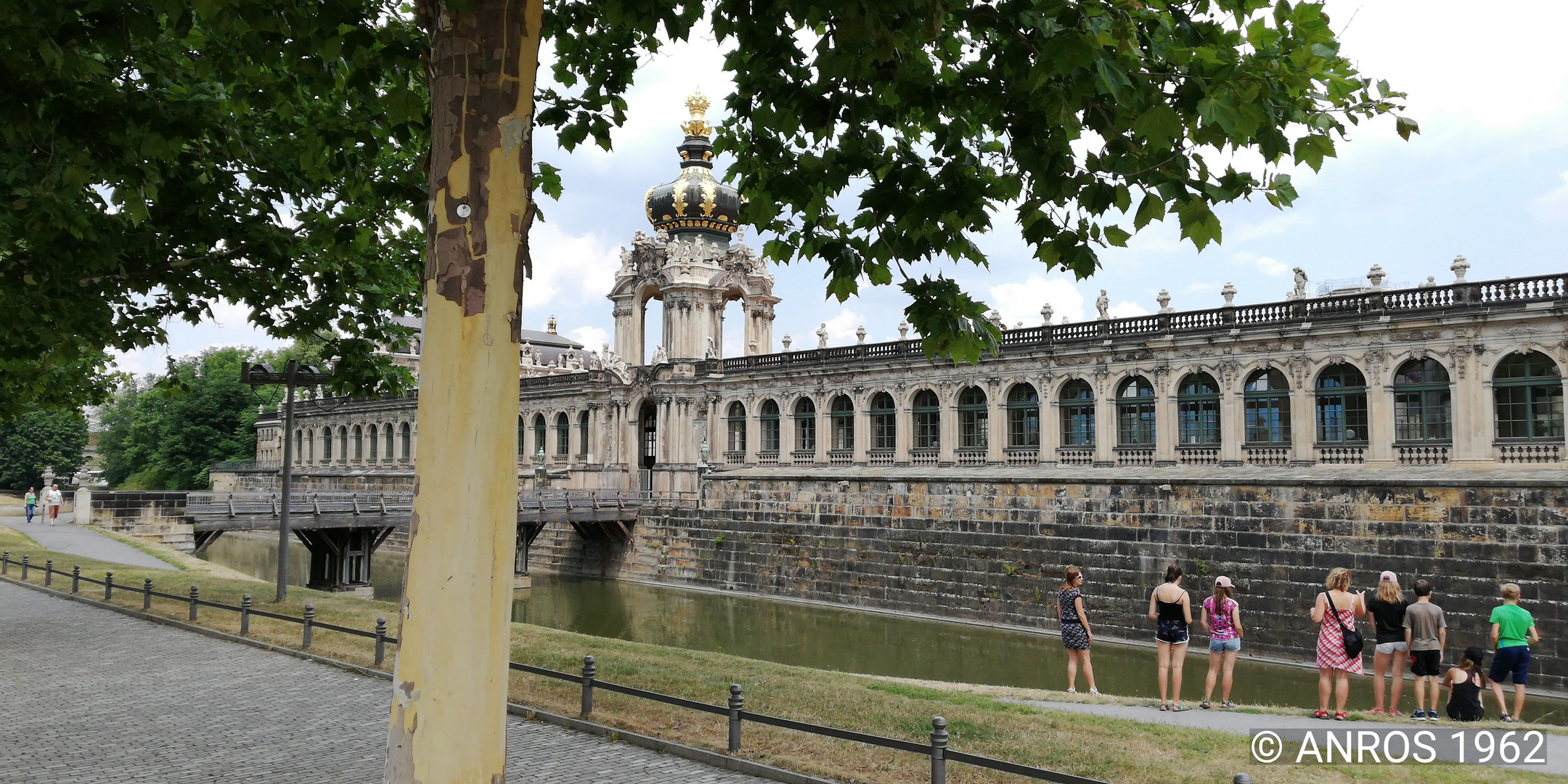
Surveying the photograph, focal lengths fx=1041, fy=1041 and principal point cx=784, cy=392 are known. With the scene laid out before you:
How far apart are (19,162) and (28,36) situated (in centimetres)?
169

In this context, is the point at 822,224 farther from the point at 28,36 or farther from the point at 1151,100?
the point at 28,36

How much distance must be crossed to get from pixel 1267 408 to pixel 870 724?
64.9 ft

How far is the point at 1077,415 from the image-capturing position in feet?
98.7

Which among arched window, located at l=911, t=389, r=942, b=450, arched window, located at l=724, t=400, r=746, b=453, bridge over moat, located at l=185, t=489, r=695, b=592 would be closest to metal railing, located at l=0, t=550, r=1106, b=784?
bridge over moat, located at l=185, t=489, r=695, b=592

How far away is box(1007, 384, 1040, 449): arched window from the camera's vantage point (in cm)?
3092

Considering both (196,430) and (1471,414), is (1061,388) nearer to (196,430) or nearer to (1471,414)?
(1471,414)

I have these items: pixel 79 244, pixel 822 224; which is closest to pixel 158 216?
pixel 79 244

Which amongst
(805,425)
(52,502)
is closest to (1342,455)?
(805,425)

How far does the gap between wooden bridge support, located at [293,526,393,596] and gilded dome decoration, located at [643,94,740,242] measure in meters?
17.5

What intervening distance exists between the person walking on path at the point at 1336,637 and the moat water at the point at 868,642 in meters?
5.28

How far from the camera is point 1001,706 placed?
1176 centimetres

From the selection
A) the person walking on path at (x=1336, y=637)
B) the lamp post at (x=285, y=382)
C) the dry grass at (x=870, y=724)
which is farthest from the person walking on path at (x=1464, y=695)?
the lamp post at (x=285, y=382)

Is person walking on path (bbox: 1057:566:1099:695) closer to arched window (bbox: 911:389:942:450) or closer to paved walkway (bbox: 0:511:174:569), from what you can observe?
arched window (bbox: 911:389:942:450)

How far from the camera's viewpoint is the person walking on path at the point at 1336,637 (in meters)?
11.9
